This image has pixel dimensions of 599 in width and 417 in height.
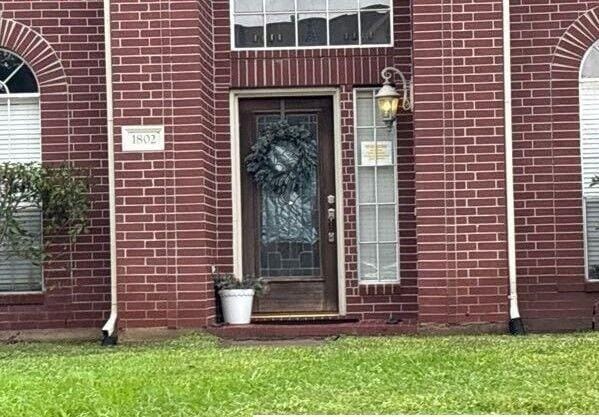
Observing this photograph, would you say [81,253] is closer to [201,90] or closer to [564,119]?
[201,90]

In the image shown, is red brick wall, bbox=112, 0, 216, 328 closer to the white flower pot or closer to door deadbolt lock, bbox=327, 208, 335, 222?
the white flower pot

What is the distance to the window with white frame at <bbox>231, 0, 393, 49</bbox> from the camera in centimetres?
1009

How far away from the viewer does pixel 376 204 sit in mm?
10039

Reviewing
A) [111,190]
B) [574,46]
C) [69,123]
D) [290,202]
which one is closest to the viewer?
[111,190]

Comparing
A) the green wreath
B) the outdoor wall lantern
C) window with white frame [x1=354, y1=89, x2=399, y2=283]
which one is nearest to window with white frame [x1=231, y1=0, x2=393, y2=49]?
the outdoor wall lantern

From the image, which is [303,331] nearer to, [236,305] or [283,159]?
[236,305]

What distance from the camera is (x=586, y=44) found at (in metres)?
9.80

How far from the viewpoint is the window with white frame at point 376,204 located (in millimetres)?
10031

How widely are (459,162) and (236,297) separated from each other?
236 centimetres

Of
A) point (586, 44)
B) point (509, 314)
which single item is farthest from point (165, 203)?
point (586, 44)

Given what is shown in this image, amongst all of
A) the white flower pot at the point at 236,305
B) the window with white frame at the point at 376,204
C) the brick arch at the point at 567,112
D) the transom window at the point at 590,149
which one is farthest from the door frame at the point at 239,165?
the transom window at the point at 590,149

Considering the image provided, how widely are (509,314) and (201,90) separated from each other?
3.38 m

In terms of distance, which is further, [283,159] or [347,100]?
[283,159]

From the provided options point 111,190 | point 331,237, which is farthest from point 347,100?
point 111,190
